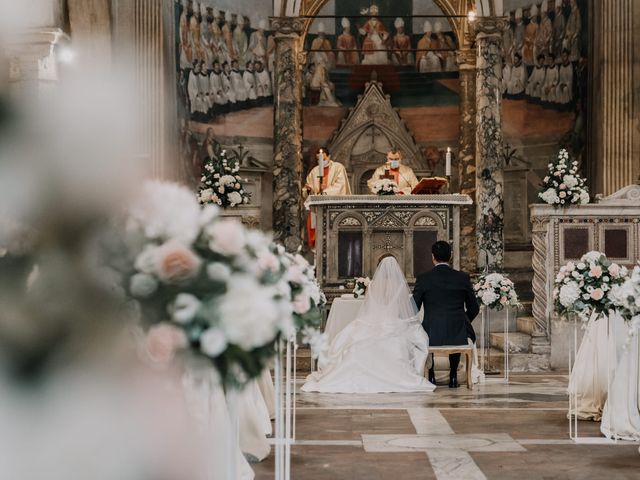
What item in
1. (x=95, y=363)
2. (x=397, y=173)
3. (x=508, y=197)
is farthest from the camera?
(x=508, y=197)

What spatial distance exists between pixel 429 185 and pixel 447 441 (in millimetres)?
8120

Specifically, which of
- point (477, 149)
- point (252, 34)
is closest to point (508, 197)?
point (477, 149)

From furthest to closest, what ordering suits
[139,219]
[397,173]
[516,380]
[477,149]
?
1. [477,149]
2. [397,173]
3. [516,380]
4. [139,219]

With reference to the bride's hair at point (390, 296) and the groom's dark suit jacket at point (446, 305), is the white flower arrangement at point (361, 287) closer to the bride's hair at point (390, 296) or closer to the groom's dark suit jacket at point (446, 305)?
the bride's hair at point (390, 296)

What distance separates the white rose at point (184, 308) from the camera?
288 cm

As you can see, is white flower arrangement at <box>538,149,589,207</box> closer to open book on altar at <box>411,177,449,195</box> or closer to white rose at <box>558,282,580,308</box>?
open book on altar at <box>411,177,449,195</box>

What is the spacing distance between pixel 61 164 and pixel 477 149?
59.8ft

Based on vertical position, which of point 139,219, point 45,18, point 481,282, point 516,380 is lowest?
point 516,380

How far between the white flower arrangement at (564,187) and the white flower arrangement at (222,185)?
4.86 m

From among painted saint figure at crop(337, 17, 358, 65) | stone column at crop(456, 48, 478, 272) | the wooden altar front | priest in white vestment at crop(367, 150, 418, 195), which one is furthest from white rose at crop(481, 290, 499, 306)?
painted saint figure at crop(337, 17, 358, 65)

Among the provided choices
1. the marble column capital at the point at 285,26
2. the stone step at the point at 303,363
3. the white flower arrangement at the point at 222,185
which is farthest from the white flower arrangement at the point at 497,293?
the marble column capital at the point at 285,26

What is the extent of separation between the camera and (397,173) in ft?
57.1

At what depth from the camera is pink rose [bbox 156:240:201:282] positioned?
2.96 meters

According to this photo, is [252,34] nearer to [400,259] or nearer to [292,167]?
[292,167]
